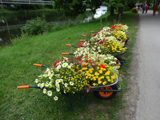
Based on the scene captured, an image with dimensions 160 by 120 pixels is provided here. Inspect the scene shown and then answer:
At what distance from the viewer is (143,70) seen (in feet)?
12.4

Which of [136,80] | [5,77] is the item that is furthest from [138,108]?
[5,77]

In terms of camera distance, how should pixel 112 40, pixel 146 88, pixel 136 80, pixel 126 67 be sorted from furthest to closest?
pixel 126 67
pixel 112 40
pixel 136 80
pixel 146 88

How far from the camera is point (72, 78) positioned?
2.22 meters

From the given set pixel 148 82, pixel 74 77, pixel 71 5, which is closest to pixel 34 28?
pixel 71 5

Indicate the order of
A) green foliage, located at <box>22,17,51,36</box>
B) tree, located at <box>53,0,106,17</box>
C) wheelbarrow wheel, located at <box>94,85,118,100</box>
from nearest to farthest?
1. wheelbarrow wheel, located at <box>94,85,118,100</box>
2. green foliage, located at <box>22,17,51,36</box>
3. tree, located at <box>53,0,106,17</box>

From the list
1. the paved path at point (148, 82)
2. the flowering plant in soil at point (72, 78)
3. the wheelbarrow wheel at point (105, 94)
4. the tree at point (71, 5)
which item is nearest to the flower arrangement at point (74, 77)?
the flowering plant in soil at point (72, 78)

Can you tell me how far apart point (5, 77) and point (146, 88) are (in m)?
4.12

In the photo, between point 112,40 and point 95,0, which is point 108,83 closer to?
point 112,40

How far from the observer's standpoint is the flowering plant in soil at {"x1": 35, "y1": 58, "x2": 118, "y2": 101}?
214cm

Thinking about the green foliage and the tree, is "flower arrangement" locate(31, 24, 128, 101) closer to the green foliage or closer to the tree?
the green foliage

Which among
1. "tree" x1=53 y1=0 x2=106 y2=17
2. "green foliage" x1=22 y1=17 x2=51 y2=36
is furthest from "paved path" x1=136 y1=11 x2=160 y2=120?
"tree" x1=53 y1=0 x2=106 y2=17

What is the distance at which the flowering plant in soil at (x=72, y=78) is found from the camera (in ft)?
7.02

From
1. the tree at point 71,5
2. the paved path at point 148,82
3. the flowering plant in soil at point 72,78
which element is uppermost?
the tree at point 71,5

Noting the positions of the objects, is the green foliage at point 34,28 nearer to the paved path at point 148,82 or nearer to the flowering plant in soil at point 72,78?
the paved path at point 148,82
